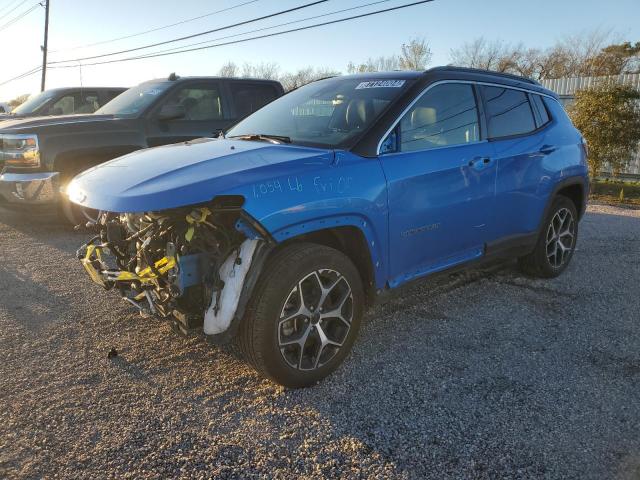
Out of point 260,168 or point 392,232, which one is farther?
point 392,232

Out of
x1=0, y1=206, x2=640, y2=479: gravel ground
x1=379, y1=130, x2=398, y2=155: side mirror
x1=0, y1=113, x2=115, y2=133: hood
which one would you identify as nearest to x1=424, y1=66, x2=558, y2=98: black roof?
x1=379, y1=130, x2=398, y2=155: side mirror

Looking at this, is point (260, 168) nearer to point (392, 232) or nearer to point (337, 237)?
point (337, 237)

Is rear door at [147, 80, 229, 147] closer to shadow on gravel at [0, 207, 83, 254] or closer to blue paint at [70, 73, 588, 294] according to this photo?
shadow on gravel at [0, 207, 83, 254]

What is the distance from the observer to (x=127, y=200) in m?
2.53

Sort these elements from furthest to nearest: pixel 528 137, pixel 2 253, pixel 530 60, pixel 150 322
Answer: pixel 530 60, pixel 2 253, pixel 528 137, pixel 150 322

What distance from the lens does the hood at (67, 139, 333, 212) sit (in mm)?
2518

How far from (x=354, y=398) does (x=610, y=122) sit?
10.4 meters

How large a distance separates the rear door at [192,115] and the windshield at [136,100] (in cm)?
17

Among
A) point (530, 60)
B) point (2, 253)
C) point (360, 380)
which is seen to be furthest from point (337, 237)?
point (530, 60)

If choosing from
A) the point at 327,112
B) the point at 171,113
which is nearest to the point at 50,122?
the point at 171,113

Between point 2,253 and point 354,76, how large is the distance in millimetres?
4412

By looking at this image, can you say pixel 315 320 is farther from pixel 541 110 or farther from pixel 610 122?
pixel 610 122

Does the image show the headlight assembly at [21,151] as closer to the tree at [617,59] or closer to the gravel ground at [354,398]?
the gravel ground at [354,398]

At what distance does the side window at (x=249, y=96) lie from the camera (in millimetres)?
7762
